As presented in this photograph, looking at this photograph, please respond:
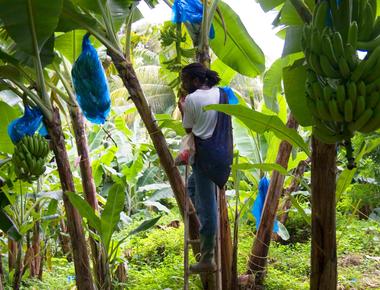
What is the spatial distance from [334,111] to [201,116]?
0.91m

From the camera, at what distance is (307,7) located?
1.30 meters

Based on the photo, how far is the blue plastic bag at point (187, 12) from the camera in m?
1.84

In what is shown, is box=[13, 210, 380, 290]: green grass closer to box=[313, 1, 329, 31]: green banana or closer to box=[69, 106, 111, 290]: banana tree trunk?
box=[69, 106, 111, 290]: banana tree trunk

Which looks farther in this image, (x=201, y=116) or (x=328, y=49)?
(x=201, y=116)

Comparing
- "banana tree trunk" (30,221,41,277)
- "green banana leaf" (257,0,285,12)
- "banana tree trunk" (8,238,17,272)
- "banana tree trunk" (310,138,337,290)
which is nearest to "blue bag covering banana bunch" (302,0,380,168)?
"banana tree trunk" (310,138,337,290)

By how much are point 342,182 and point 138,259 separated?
2.81 metres

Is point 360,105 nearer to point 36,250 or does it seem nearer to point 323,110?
point 323,110

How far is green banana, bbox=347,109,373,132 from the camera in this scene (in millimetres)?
825

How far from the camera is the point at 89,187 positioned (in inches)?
85.4

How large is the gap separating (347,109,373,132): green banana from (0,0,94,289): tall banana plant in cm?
103

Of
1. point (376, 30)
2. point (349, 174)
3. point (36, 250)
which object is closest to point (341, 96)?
point (376, 30)

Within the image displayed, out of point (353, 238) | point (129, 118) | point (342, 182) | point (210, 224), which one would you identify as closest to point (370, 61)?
point (342, 182)

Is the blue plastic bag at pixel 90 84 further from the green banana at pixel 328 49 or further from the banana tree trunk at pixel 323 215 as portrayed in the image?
the green banana at pixel 328 49

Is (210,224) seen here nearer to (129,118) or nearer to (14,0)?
(14,0)
